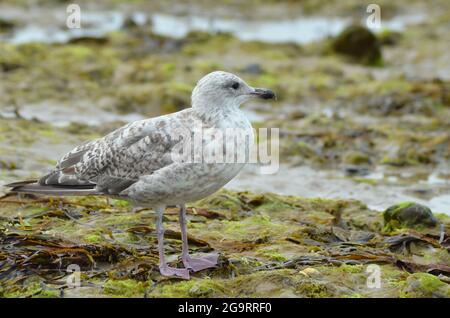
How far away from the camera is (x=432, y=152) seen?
11547 mm

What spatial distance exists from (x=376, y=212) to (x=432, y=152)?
310 cm

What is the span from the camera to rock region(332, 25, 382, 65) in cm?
1730

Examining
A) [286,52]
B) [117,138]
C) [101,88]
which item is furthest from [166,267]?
[286,52]

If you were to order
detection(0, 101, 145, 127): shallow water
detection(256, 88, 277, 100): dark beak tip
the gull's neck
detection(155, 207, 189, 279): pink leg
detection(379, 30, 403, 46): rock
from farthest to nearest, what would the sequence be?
detection(379, 30, 403, 46): rock, detection(0, 101, 145, 127): shallow water, detection(256, 88, 277, 100): dark beak tip, the gull's neck, detection(155, 207, 189, 279): pink leg

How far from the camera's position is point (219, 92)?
6.23 m

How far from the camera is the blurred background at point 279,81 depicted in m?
10.8

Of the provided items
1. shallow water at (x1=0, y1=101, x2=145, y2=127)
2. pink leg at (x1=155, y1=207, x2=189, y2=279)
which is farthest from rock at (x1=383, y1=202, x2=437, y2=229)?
shallow water at (x1=0, y1=101, x2=145, y2=127)

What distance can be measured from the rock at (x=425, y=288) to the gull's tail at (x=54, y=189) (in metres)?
2.42

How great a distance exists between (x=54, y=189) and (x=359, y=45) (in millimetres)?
12104

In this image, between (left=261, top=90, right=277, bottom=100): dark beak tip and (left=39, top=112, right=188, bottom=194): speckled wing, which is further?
(left=261, top=90, right=277, bottom=100): dark beak tip

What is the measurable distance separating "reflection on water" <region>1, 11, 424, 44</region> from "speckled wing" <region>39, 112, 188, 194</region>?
42.2 feet

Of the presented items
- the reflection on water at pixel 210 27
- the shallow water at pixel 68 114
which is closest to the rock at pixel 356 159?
the shallow water at pixel 68 114

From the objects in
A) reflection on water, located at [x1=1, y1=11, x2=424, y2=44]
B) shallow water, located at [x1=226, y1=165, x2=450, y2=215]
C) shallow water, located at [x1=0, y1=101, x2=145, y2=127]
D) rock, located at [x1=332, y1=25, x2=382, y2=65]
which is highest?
reflection on water, located at [x1=1, y1=11, x2=424, y2=44]

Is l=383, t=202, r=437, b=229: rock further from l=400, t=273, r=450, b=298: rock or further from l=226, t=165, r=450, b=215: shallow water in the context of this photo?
l=400, t=273, r=450, b=298: rock
